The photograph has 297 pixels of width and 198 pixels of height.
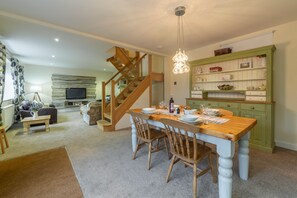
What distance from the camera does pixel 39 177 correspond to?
1.93 m

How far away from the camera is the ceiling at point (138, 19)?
215 cm

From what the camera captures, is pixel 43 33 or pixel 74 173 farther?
pixel 43 33

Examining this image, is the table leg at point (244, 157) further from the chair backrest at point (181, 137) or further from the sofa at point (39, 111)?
the sofa at point (39, 111)

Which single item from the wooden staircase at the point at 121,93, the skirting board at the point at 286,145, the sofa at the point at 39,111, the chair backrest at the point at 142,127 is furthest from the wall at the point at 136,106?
the skirting board at the point at 286,145

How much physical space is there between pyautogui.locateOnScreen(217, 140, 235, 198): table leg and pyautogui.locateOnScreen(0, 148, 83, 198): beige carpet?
1586 mm

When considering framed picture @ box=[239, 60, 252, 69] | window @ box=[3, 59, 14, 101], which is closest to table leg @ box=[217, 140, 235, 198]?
framed picture @ box=[239, 60, 252, 69]

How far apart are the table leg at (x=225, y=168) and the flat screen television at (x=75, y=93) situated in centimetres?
888

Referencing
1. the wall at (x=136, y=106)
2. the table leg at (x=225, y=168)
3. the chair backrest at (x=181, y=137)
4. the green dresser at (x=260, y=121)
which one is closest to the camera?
the table leg at (x=225, y=168)

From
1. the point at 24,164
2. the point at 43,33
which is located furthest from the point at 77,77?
the point at 24,164

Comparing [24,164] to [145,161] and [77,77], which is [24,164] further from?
[77,77]

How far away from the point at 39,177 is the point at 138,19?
3029 mm

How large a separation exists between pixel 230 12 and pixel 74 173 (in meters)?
3.63

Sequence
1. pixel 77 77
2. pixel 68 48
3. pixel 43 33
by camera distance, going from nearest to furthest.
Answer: pixel 43 33 < pixel 68 48 < pixel 77 77

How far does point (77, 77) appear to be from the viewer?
858 cm
